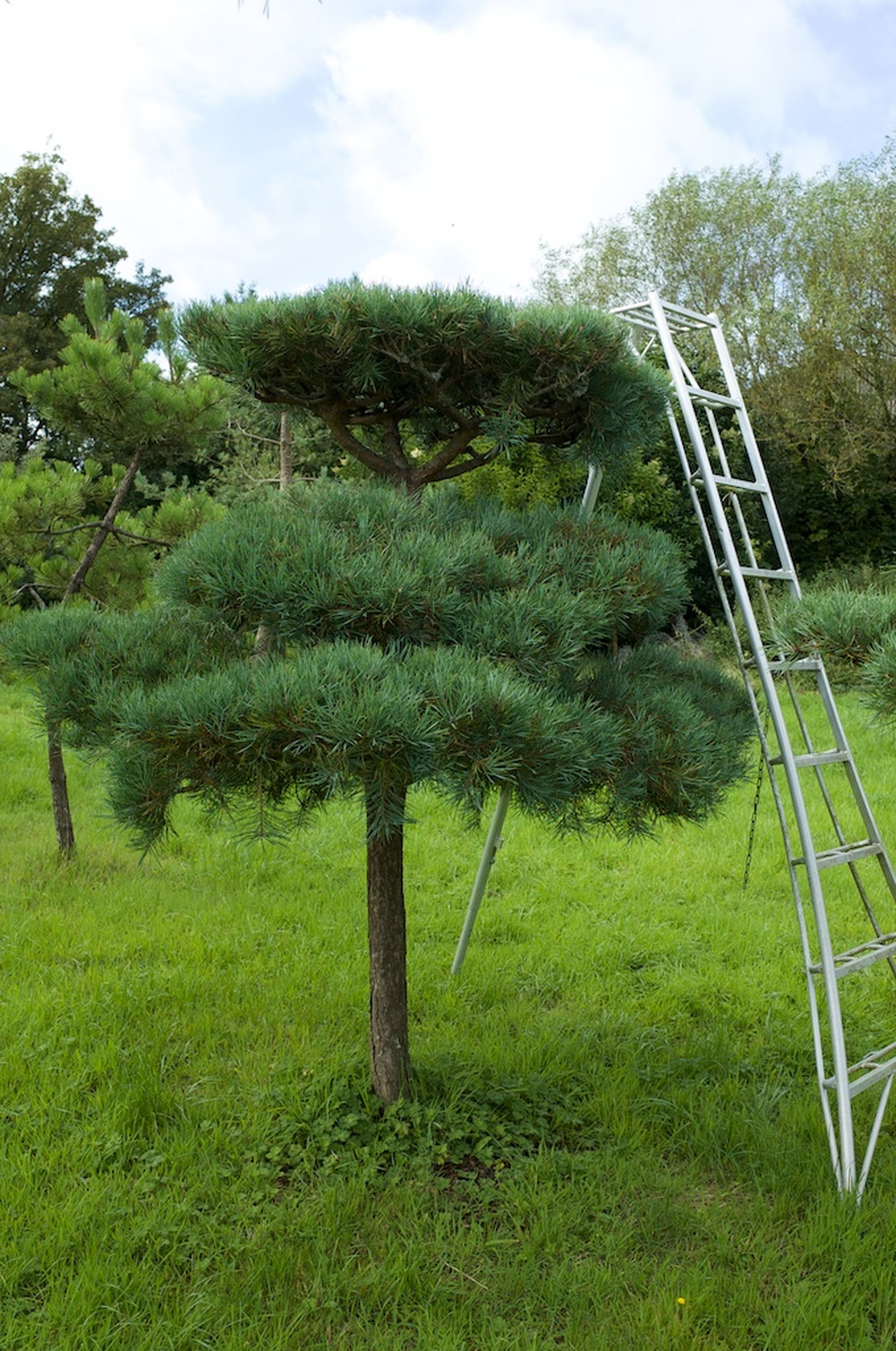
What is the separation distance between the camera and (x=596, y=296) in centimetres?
1667

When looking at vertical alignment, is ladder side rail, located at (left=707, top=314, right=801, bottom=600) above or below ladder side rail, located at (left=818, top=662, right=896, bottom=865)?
above

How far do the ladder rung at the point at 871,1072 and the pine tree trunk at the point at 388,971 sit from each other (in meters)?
1.14

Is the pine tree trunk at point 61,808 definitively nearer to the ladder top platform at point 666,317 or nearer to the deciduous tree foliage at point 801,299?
the ladder top platform at point 666,317

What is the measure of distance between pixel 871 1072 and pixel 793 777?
832 mm

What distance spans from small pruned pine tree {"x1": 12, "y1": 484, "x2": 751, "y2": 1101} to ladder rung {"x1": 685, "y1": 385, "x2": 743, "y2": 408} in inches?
23.7

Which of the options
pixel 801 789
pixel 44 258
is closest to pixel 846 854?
pixel 801 789

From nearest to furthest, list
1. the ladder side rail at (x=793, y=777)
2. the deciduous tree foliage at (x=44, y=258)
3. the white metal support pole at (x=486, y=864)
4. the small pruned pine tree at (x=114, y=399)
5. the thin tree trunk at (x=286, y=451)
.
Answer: the ladder side rail at (x=793, y=777)
the white metal support pole at (x=486, y=864)
the small pruned pine tree at (x=114, y=399)
the thin tree trunk at (x=286, y=451)
the deciduous tree foliage at (x=44, y=258)

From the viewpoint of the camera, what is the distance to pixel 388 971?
2898 mm

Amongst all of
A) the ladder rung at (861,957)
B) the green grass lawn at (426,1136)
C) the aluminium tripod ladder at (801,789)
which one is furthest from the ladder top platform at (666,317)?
the ladder rung at (861,957)

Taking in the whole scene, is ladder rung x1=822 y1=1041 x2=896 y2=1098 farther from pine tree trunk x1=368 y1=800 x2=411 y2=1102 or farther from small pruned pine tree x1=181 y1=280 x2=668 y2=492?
small pruned pine tree x1=181 y1=280 x2=668 y2=492

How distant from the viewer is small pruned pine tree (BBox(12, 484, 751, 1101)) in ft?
6.51

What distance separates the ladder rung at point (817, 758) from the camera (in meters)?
2.83

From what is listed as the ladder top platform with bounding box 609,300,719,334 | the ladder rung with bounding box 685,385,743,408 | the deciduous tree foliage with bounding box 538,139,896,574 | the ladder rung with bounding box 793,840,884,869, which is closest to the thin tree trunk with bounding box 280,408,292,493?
the ladder top platform with bounding box 609,300,719,334

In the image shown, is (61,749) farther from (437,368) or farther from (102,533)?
(437,368)
